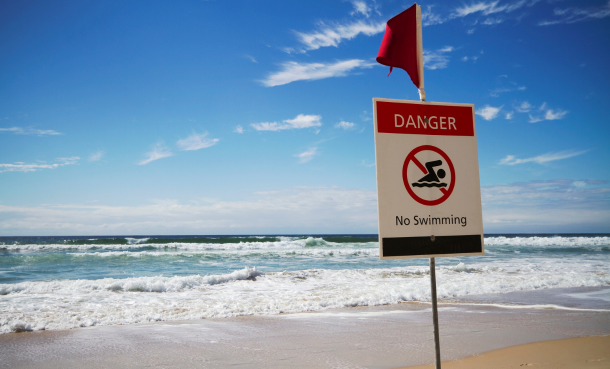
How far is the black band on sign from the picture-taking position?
1.99 m

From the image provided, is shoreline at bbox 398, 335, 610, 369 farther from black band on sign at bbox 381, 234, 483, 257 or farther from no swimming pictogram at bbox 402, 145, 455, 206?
no swimming pictogram at bbox 402, 145, 455, 206

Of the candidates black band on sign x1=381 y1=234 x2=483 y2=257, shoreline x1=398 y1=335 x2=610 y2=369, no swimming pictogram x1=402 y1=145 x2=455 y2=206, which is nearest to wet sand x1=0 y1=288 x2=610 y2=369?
shoreline x1=398 y1=335 x2=610 y2=369

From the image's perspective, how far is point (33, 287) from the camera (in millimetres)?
10117

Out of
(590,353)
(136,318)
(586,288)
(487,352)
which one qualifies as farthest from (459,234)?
(586,288)

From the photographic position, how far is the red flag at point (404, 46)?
2402 millimetres

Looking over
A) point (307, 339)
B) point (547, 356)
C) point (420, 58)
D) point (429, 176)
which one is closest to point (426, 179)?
point (429, 176)

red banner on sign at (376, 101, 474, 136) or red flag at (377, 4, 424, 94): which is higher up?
red flag at (377, 4, 424, 94)

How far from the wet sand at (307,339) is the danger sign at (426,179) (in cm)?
264

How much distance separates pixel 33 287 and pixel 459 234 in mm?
11960

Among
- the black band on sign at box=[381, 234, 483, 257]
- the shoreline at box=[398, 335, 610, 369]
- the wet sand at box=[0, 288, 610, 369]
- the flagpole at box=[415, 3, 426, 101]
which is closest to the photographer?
the black band on sign at box=[381, 234, 483, 257]

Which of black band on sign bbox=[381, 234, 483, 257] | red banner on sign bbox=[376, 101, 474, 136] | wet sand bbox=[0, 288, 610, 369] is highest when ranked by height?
red banner on sign bbox=[376, 101, 474, 136]

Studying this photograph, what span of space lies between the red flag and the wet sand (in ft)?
10.8

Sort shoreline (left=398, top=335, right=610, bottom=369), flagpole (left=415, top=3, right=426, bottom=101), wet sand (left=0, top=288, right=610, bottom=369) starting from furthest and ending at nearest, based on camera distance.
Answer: wet sand (left=0, top=288, right=610, bottom=369) < shoreline (left=398, top=335, right=610, bottom=369) < flagpole (left=415, top=3, right=426, bottom=101)

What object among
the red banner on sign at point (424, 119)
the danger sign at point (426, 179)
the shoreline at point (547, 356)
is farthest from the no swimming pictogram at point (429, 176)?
the shoreline at point (547, 356)
